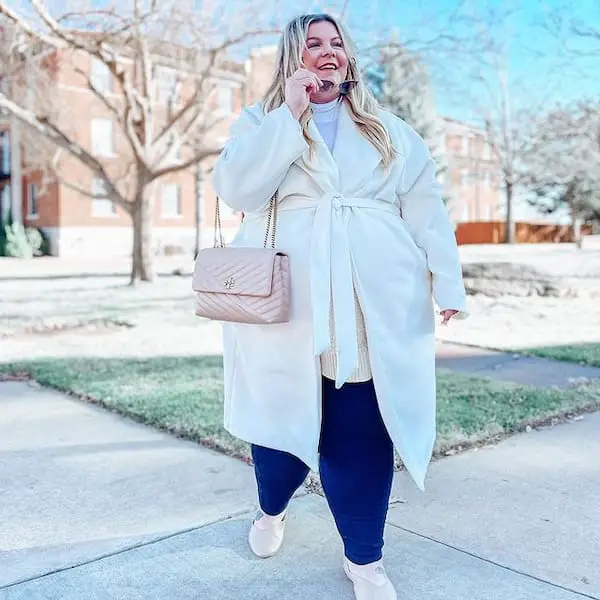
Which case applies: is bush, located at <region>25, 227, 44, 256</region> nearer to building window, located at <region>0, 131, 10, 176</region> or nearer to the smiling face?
building window, located at <region>0, 131, 10, 176</region>

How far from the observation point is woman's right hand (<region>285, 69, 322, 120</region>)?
7.43ft

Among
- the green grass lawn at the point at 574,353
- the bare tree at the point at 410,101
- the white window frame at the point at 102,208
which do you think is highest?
the bare tree at the point at 410,101

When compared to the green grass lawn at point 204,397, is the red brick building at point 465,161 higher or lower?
higher

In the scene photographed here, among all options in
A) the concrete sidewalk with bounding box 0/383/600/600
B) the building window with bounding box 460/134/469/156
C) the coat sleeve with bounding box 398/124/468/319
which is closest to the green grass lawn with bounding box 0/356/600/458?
the concrete sidewalk with bounding box 0/383/600/600

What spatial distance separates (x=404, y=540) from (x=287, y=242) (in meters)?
1.20

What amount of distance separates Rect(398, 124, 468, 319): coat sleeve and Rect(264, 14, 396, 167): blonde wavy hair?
0.12 m

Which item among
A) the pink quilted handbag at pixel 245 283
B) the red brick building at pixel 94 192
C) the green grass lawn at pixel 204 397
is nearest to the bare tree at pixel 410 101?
the red brick building at pixel 94 192

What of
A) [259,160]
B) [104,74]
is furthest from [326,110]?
[104,74]

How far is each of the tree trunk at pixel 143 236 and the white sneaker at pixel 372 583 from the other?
43.0 ft

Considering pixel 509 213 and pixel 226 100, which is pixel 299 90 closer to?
pixel 226 100

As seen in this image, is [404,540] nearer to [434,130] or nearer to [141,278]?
[141,278]

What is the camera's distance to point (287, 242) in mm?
2359

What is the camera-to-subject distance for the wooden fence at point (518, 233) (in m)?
44.8

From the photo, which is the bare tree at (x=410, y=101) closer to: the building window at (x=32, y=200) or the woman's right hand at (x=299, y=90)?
the building window at (x=32, y=200)
